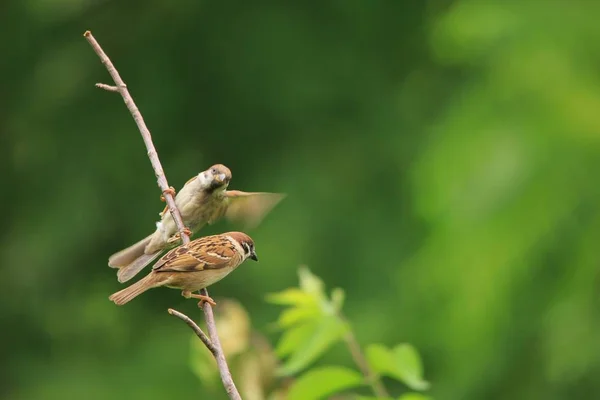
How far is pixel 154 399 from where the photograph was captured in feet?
29.3

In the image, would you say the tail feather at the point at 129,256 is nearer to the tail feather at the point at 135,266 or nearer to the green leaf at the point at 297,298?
the tail feather at the point at 135,266

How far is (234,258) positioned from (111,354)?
246 inches

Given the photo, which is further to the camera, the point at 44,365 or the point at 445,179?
the point at 44,365

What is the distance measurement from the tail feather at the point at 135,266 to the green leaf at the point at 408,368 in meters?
0.81

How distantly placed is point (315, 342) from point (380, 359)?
0.67 feet

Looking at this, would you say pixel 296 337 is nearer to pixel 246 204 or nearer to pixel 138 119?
pixel 246 204

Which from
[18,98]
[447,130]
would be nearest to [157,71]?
[18,98]

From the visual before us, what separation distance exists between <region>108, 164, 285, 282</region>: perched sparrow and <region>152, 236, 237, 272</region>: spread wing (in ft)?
0.73

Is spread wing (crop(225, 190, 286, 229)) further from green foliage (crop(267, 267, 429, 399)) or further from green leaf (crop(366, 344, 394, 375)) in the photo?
green leaf (crop(366, 344, 394, 375))

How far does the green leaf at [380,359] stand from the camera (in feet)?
11.1

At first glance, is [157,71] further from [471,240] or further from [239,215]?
[239,215]

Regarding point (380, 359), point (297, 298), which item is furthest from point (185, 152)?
point (380, 359)

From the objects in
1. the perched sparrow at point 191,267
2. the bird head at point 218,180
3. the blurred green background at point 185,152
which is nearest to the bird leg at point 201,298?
the perched sparrow at point 191,267

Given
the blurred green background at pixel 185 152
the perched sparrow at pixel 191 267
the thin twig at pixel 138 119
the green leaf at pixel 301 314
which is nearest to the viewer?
the thin twig at pixel 138 119
